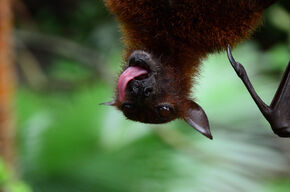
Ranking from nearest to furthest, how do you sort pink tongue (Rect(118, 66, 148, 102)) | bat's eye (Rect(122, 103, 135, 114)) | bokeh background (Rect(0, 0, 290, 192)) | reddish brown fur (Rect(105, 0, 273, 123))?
reddish brown fur (Rect(105, 0, 273, 123)) → pink tongue (Rect(118, 66, 148, 102)) → bat's eye (Rect(122, 103, 135, 114)) → bokeh background (Rect(0, 0, 290, 192))

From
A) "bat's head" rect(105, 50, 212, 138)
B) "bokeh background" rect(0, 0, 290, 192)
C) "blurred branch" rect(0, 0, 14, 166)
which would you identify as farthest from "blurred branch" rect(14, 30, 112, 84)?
"bat's head" rect(105, 50, 212, 138)

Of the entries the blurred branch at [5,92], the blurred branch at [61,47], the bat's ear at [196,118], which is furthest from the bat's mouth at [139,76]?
the blurred branch at [61,47]

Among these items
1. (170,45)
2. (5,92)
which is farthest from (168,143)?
(170,45)

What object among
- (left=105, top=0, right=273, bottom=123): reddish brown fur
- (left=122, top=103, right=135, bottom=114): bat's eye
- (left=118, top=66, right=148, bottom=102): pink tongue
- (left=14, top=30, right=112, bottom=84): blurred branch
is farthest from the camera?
(left=14, top=30, right=112, bottom=84): blurred branch

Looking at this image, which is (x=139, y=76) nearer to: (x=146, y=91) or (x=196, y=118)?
(x=146, y=91)

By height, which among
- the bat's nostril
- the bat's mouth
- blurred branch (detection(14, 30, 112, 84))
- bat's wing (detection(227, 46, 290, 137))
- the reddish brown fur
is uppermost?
blurred branch (detection(14, 30, 112, 84))

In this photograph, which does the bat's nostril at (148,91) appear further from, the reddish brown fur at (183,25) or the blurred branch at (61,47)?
the blurred branch at (61,47)

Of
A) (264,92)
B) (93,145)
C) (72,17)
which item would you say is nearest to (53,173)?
(93,145)

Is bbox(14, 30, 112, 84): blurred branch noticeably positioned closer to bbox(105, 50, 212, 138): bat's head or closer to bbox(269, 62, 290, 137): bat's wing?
bbox(105, 50, 212, 138): bat's head

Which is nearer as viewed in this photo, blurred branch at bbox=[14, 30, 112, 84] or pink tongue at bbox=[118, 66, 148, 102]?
pink tongue at bbox=[118, 66, 148, 102]
